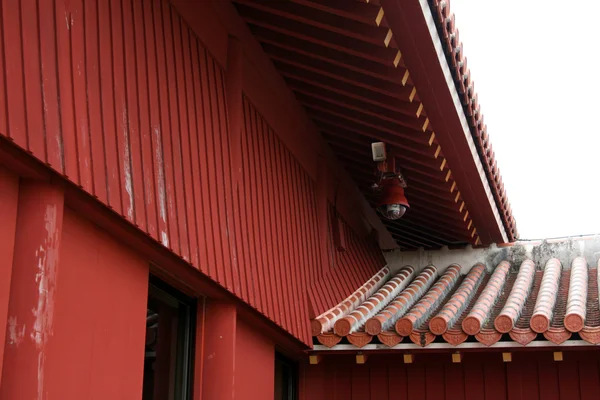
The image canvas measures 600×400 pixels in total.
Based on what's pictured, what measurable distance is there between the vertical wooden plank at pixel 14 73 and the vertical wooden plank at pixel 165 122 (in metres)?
1.36

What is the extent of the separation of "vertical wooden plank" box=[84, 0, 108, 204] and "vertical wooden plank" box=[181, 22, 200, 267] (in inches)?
41.8

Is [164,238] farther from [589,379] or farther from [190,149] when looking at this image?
[589,379]

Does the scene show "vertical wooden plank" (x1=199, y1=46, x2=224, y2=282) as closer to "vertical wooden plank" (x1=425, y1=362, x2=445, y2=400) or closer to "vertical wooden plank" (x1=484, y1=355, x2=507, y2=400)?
"vertical wooden plank" (x1=425, y1=362, x2=445, y2=400)

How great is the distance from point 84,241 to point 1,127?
985mm

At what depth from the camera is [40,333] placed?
11.8ft

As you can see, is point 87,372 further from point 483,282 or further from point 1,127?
point 483,282

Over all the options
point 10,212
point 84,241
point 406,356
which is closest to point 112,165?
point 84,241

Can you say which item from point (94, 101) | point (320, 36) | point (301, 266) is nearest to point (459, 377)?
point (301, 266)

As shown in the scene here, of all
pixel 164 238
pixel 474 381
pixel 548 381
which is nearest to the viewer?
pixel 164 238

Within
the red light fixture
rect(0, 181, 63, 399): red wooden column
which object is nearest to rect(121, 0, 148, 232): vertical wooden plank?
rect(0, 181, 63, 399): red wooden column

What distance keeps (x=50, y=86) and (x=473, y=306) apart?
18.1 feet

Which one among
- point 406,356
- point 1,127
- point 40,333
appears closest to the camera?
point 1,127

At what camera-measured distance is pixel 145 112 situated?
470cm

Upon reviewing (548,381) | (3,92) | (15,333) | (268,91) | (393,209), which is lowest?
(15,333)
